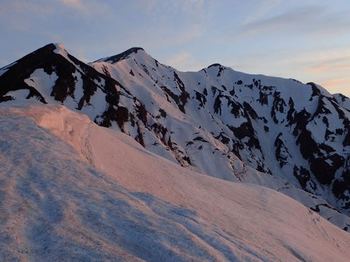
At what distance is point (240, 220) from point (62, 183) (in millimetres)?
15072

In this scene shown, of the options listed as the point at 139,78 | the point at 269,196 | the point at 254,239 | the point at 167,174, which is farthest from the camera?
the point at 139,78

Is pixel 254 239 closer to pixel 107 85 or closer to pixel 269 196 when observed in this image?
pixel 269 196

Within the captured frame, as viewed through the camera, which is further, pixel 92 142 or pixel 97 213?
pixel 92 142

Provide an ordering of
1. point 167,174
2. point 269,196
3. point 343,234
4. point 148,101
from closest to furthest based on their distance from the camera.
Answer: point 167,174 < point 269,196 < point 343,234 < point 148,101

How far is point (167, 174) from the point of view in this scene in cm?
4353

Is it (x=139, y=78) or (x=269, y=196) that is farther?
(x=139, y=78)

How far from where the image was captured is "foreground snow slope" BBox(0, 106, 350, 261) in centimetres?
1761

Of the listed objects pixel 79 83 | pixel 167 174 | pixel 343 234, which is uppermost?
pixel 79 83

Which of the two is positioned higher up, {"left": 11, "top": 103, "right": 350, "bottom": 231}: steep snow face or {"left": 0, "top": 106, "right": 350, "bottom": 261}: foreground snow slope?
{"left": 11, "top": 103, "right": 350, "bottom": 231}: steep snow face

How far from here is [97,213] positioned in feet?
68.2

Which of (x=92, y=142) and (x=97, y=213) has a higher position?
(x=92, y=142)

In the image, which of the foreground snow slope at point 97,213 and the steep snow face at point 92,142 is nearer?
the foreground snow slope at point 97,213

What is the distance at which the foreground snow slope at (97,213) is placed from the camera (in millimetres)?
17609

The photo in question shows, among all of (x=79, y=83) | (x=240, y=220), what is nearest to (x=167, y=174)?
(x=240, y=220)
